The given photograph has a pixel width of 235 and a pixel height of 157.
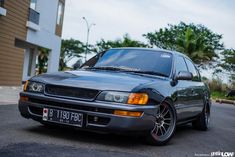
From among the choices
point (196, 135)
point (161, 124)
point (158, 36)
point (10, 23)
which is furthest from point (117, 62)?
point (158, 36)

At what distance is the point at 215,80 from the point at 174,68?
36.0m

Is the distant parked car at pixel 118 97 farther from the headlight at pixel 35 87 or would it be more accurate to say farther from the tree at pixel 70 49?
the tree at pixel 70 49

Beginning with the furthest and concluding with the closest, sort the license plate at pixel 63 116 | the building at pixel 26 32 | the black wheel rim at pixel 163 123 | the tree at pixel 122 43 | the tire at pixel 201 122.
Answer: the tree at pixel 122 43 → the building at pixel 26 32 → the tire at pixel 201 122 → the black wheel rim at pixel 163 123 → the license plate at pixel 63 116

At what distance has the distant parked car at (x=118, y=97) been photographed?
5.07 metres

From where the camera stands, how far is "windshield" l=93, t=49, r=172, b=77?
6.29 m

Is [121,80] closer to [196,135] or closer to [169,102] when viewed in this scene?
[169,102]

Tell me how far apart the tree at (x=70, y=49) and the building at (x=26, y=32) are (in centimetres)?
3963

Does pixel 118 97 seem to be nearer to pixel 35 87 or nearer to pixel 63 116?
pixel 63 116

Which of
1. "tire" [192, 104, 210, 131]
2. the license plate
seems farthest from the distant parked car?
"tire" [192, 104, 210, 131]

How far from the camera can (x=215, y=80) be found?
1631 inches

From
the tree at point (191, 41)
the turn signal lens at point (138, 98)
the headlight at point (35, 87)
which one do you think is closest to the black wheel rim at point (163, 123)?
the turn signal lens at point (138, 98)

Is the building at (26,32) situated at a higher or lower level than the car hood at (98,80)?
higher

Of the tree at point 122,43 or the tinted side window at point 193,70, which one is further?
the tree at point 122,43

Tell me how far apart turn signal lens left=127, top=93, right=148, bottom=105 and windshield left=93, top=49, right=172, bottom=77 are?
104 cm
